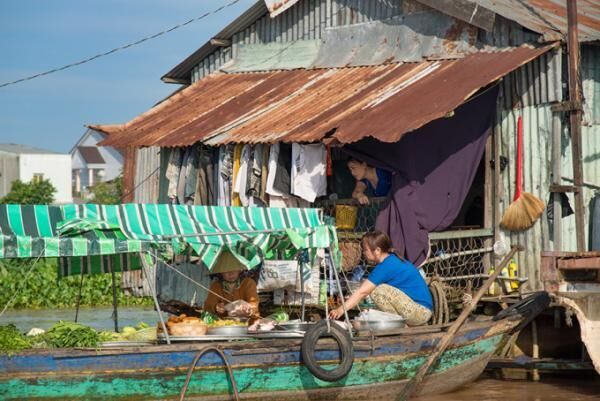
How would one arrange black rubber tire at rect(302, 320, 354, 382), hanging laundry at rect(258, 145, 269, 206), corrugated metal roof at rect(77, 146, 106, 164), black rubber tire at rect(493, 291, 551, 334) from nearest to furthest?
1. black rubber tire at rect(302, 320, 354, 382)
2. black rubber tire at rect(493, 291, 551, 334)
3. hanging laundry at rect(258, 145, 269, 206)
4. corrugated metal roof at rect(77, 146, 106, 164)

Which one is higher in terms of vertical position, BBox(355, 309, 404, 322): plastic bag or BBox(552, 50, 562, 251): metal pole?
BBox(552, 50, 562, 251): metal pole

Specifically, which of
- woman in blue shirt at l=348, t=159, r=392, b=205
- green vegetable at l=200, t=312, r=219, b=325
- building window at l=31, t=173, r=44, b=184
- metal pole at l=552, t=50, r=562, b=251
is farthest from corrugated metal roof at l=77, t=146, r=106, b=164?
green vegetable at l=200, t=312, r=219, b=325

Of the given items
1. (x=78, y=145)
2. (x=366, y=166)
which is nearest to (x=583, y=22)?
(x=366, y=166)

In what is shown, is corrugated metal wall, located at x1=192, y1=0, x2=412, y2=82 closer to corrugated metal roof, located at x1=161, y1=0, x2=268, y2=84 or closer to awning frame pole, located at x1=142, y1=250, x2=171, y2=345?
corrugated metal roof, located at x1=161, y1=0, x2=268, y2=84

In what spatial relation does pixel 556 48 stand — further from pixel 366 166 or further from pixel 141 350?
pixel 141 350

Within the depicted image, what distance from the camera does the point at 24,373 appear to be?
8977 mm

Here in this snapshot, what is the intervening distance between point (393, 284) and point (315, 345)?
128 centimetres

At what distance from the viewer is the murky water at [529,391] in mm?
10930

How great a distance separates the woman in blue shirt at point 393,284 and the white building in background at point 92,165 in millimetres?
49310

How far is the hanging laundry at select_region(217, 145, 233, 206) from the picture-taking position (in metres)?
13.4

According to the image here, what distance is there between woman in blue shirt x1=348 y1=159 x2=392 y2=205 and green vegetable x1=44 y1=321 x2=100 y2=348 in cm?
389

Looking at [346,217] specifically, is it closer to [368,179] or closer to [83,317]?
[368,179]

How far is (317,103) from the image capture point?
13.2m

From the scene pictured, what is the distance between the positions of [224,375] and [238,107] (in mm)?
5274
